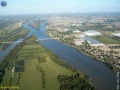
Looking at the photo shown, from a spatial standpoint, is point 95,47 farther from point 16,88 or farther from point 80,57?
point 16,88

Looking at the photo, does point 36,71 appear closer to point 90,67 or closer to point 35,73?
point 35,73

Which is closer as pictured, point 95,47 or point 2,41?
point 95,47

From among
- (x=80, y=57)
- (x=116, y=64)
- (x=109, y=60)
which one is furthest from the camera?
(x=80, y=57)

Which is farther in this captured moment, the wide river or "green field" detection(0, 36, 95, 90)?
the wide river

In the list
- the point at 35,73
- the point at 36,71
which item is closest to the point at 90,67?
the point at 36,71

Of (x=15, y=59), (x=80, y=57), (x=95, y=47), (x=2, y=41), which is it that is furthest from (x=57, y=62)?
(x=2, y=41)

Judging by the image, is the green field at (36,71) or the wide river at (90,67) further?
the wide river at (90,67)

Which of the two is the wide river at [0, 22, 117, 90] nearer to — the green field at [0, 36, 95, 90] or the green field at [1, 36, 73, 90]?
the green field at [0, 36, 95, 90]

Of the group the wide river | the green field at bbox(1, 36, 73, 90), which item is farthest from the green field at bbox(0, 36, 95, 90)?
the wide river

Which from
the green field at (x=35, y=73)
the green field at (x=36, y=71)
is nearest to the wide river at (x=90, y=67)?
the green field at (x=36, y=71)

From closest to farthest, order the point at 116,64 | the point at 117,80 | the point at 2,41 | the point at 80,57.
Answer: the point at 117,80 → the point at 116,64 → the point at 80,57 → the point at 2,41

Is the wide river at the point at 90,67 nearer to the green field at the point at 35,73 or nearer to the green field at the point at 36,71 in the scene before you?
the green field at the point at 36,71
